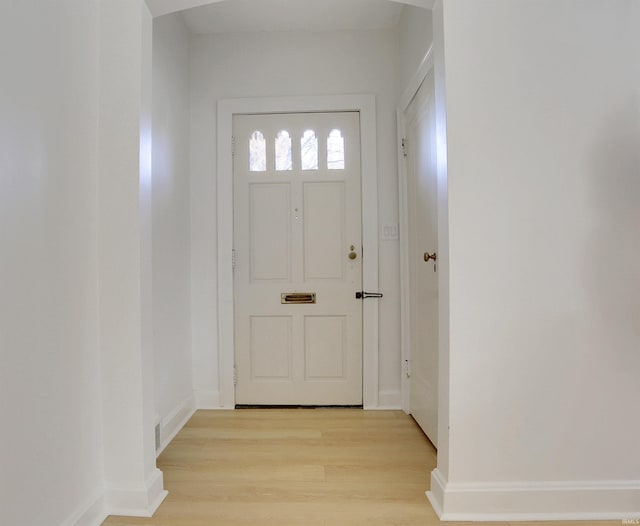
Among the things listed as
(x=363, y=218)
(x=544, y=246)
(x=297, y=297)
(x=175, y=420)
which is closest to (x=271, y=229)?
(x=297, y=297)

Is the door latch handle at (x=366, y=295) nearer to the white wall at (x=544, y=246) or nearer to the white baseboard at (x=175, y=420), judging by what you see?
the white wall at (x=544, y=246)

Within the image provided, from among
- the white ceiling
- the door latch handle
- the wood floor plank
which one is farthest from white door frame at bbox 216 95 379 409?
the white ceiling

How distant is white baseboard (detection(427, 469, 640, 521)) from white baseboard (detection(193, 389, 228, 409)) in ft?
5.61

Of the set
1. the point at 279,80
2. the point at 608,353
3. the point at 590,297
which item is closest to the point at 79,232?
the point at 279,80

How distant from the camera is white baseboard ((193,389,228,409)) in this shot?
271 centimetres

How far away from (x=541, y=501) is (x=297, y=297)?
1757 millimetres

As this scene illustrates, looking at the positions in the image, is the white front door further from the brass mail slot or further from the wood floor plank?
the wood floor plank

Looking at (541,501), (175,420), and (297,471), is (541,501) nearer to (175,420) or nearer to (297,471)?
(297,471)

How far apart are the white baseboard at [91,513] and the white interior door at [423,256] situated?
5.29 feet

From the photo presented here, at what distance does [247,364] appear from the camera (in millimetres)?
2729

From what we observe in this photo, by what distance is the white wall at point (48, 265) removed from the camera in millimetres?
1116

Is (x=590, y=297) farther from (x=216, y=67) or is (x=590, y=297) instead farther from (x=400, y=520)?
(x=216, y=67)

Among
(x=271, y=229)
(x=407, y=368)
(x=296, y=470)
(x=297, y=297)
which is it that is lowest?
(x=296, y=470)

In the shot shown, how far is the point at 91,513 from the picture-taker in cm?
145
